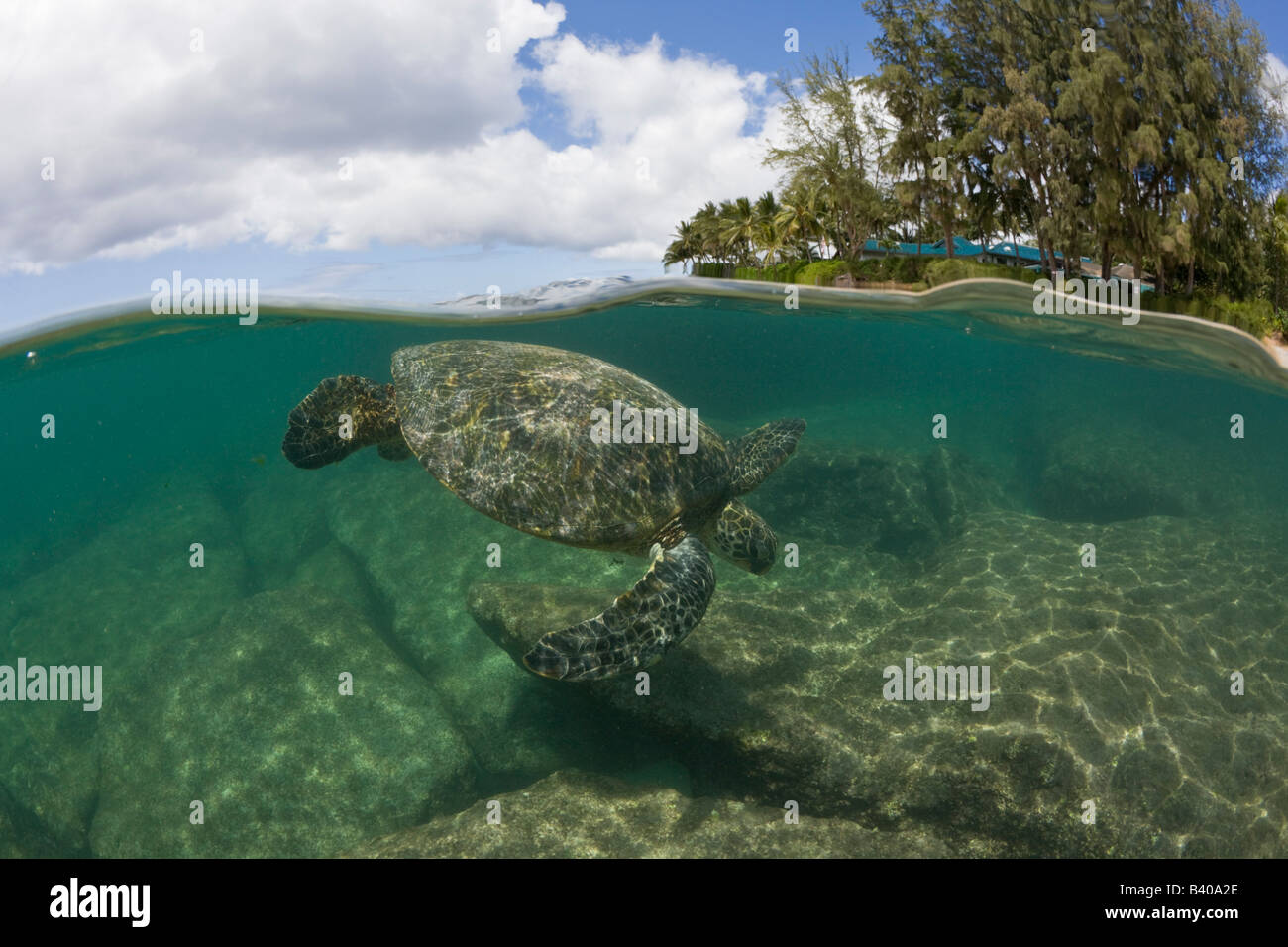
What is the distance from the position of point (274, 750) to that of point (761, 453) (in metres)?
8.26

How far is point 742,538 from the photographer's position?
7391 millimetres

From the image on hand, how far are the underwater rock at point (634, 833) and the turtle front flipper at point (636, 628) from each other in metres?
2.16

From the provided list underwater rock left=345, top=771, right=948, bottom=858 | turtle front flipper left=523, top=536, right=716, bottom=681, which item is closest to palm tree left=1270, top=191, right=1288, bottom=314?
underwater rock left=345, top=771, right=948, bottom=858

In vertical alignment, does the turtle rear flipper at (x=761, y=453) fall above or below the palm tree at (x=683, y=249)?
below

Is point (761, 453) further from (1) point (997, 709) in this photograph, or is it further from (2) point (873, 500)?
(2) point (873, 500)

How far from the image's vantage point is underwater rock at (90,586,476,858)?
328 inches

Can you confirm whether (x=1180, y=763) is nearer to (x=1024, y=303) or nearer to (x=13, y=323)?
(x=1024, y=303)

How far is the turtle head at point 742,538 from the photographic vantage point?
292 inches

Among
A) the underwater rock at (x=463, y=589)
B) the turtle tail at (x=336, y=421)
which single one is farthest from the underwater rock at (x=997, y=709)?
the turtle tail at (x=336, y=421)

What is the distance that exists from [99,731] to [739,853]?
10.9 meters

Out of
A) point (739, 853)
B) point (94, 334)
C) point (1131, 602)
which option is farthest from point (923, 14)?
point (94, 334)

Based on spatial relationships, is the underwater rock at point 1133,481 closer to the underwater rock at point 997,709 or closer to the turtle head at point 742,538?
the underwater rock at point 997,709

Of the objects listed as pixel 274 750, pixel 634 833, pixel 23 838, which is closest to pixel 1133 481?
pixel 634 833

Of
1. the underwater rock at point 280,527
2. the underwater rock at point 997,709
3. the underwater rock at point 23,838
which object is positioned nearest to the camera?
the underwater rock at point 997,709
